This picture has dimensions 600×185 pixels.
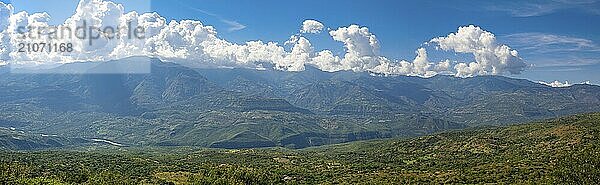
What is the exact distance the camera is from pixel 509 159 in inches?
7229

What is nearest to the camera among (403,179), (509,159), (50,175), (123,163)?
(50,175)

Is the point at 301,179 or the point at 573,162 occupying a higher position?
the point at 573,162

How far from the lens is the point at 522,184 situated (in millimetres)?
130875

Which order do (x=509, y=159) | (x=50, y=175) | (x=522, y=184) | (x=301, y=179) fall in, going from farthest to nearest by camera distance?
1. (x=509, y=159)
2. (x=301, y=179)
3. (x=50, y=175)
4. (x=522, y=184)

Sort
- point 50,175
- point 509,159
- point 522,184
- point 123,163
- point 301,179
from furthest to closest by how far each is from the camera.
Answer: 1. point 123,163
2. point 509,159
3. point 301,179
4. point 50,175
5. point 522,184

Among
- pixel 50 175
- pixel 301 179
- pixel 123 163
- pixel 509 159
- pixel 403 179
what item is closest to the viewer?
pixel 50 175

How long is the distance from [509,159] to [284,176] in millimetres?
77743

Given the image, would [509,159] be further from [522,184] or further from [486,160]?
[522,184]

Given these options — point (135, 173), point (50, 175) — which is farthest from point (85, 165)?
point (50, 175)

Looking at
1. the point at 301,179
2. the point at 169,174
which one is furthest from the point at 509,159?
the point at 169,174

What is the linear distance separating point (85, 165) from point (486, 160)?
143196 millimetres

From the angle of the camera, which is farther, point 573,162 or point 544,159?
point 544,159

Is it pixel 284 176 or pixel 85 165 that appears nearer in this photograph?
pixel 284 176

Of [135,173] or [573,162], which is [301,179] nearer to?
[135,173]
